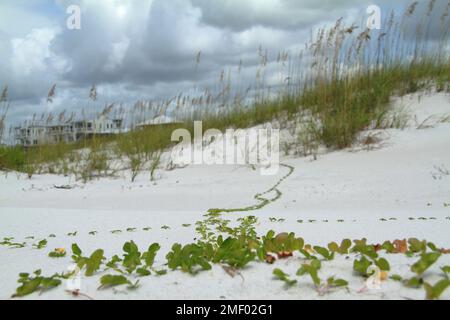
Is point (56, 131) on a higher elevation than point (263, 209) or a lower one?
higher

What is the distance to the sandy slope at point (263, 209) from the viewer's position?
47.2 inches

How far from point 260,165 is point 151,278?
4.02 meters

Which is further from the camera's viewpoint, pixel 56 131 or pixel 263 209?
pixel 56 131

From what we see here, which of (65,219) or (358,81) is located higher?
(358,81)

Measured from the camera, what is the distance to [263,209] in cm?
310

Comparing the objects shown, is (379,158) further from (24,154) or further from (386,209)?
(24,154)

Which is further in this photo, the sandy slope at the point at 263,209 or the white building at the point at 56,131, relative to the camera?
the white building at the point at 56,131

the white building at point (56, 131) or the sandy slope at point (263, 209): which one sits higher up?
the white building at point (56, 131)

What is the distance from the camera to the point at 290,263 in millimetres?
1325

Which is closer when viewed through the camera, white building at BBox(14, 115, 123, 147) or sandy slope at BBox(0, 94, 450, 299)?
sandy slope at BBox(0, 94, 450, 299)

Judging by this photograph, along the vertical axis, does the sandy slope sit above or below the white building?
below

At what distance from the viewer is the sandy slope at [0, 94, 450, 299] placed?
47.2 inches

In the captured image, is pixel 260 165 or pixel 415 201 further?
pixel 260 165
